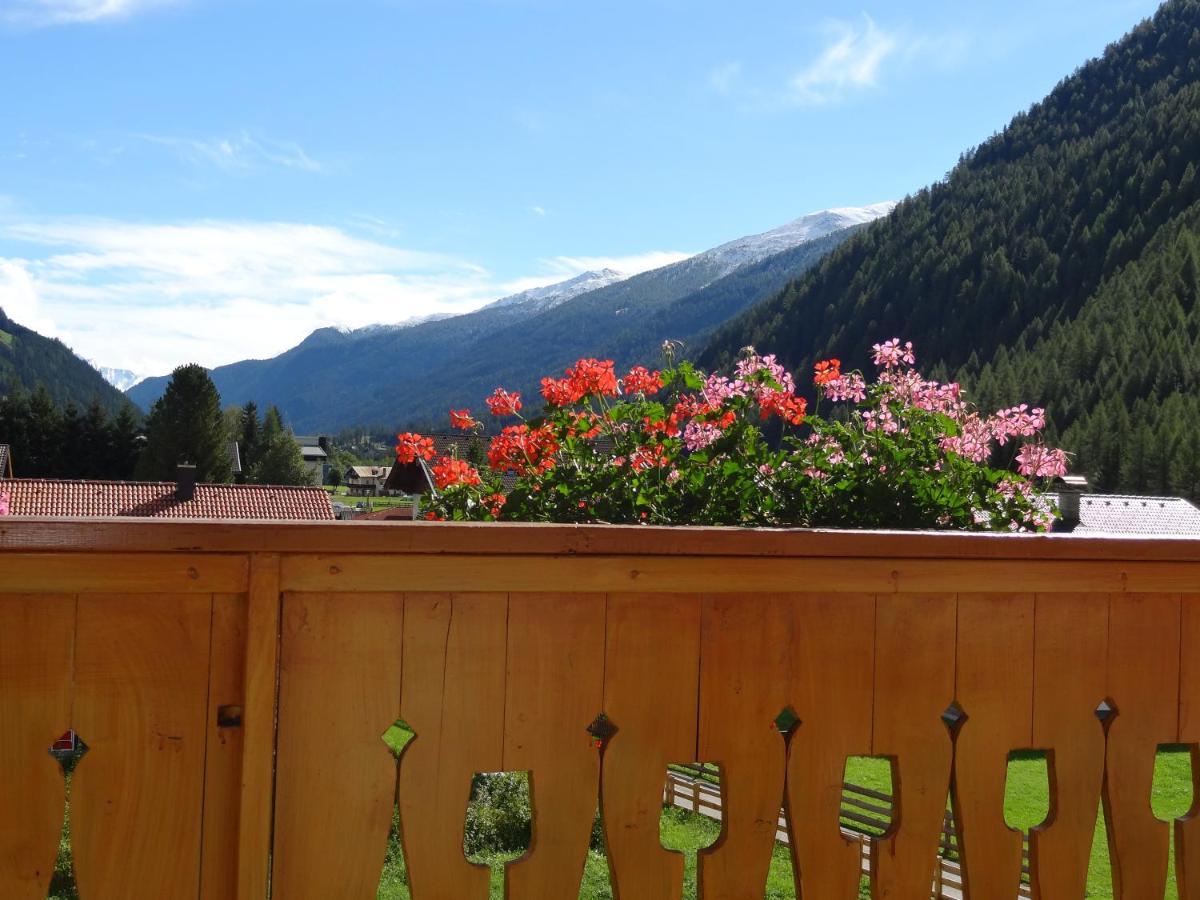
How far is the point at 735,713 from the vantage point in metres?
1.64

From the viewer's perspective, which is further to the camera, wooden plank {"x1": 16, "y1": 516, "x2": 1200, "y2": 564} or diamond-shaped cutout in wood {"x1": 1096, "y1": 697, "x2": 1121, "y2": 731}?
diamond-shaped cutout in wood {"x1": 1096, "y1": 697, "x2": 1121, "y2": 731}

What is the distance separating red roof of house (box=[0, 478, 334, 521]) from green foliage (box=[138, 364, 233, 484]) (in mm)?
19911

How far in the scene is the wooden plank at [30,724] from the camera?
1369mm

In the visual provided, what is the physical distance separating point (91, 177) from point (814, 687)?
42851 mm

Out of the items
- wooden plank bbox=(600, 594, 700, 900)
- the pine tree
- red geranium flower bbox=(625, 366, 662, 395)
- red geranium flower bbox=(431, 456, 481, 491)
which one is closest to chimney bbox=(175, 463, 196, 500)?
red geranium flower bbox=(431, 456, 481, 491)

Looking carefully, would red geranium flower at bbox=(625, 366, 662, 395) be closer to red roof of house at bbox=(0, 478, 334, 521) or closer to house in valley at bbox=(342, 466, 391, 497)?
red roof of house at bbox=(0, 478, 334, 521)

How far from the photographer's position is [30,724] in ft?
4.51

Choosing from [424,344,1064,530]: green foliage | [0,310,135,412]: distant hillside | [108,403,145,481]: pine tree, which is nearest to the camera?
[424,344,1064,530]: green foliage

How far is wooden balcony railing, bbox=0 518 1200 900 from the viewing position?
141cm

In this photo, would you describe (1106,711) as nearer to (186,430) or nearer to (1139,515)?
(1139,515)

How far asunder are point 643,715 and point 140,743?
0.70 metres

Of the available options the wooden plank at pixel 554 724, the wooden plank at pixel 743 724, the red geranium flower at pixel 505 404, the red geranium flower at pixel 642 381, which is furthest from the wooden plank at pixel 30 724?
the red geranium flower at pixel 505 404

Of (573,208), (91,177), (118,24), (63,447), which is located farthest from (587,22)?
(573,208)

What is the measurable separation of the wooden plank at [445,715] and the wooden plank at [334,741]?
28 mm
